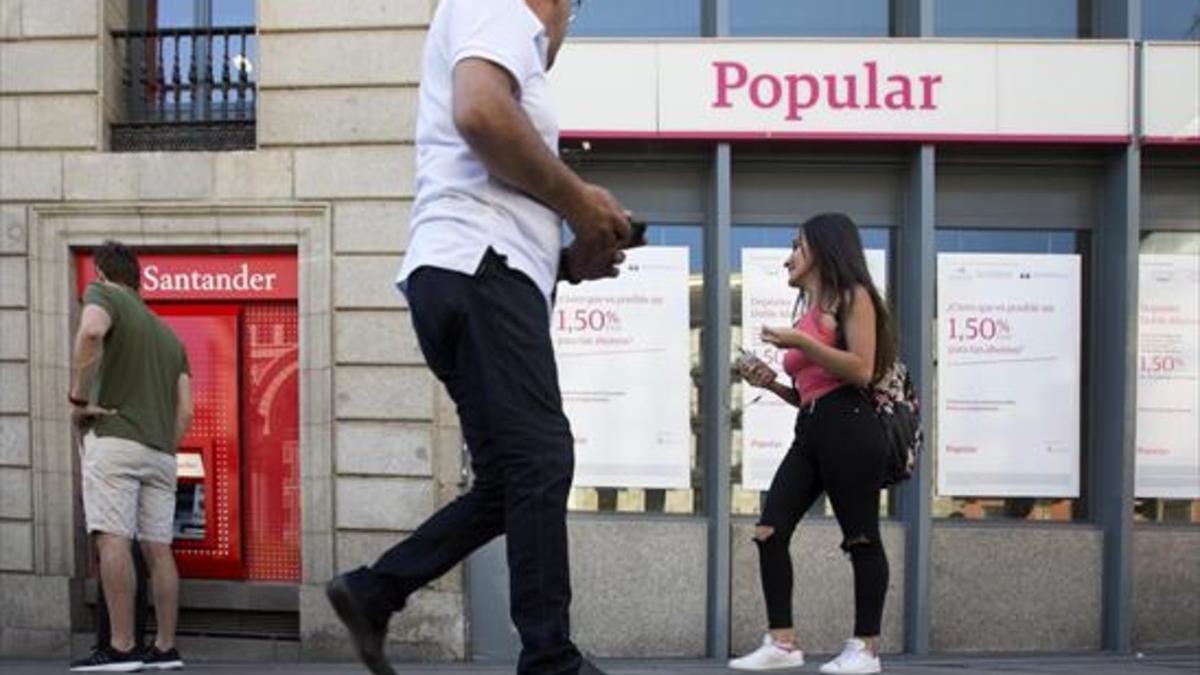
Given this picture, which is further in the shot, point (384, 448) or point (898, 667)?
point (384, 448)

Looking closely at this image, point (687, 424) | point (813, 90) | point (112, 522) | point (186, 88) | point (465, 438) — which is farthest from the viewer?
point (186, 88)

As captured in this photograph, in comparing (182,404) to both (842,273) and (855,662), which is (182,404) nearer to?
(842,273)

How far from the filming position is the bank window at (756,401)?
21.7 feet

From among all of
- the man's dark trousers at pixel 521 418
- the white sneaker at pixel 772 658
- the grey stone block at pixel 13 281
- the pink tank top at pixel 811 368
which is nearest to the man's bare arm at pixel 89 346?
the grey stone block at pixel 13 281

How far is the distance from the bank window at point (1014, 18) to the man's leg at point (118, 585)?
5.00 metres

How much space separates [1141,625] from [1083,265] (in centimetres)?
196

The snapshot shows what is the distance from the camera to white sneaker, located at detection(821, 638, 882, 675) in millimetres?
4348

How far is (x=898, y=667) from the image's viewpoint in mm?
5441

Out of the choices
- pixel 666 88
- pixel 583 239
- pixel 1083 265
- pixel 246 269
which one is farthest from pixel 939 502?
pixel 583 239

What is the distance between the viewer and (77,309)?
680 centimetres

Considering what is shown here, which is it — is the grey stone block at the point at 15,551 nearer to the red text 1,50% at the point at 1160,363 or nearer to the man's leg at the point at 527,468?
the man's leg at the point at 527,468

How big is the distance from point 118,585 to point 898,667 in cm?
349

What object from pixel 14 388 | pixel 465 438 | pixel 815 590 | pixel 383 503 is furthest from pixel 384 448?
pixel 465 438

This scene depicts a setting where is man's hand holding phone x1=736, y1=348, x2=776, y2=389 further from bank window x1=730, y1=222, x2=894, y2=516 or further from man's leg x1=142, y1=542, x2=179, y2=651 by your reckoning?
man's leg x1=142, y1=542, x2=179, y2=651
